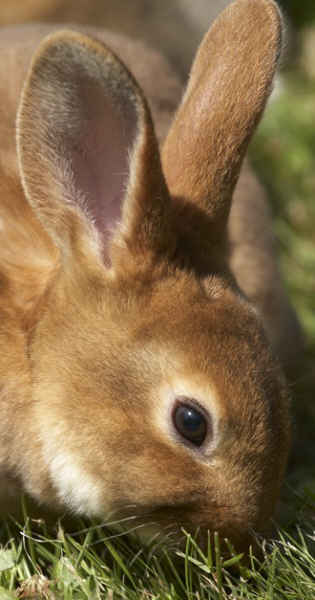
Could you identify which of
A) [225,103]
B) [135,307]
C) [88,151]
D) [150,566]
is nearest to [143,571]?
[150,566]

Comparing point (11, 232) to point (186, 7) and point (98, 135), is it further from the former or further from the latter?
point (186, 7)

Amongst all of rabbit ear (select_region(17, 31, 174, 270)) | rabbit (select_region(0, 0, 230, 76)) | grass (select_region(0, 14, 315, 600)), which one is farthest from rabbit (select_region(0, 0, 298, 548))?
rabbit (select_region(0, 0, 230, 76))

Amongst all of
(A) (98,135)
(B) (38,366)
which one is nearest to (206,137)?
(A) (98,135)

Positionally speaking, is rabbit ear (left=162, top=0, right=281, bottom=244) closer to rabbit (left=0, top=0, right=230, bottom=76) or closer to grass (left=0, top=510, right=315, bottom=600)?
grass (left=0, top=510, right=315, bottom=600)

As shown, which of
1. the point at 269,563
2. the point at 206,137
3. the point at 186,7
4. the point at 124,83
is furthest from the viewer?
the point at 186,7

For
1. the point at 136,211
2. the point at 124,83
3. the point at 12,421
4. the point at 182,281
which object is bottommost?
the point at 12,421

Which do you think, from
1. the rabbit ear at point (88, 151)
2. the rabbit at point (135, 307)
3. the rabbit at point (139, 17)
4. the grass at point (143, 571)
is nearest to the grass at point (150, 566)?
the grass at point (143, 571)

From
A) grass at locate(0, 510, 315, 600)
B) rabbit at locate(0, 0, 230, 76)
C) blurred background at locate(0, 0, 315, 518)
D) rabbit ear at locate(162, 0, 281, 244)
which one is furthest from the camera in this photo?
rabbit at locate(0, 0, 230, 76)
